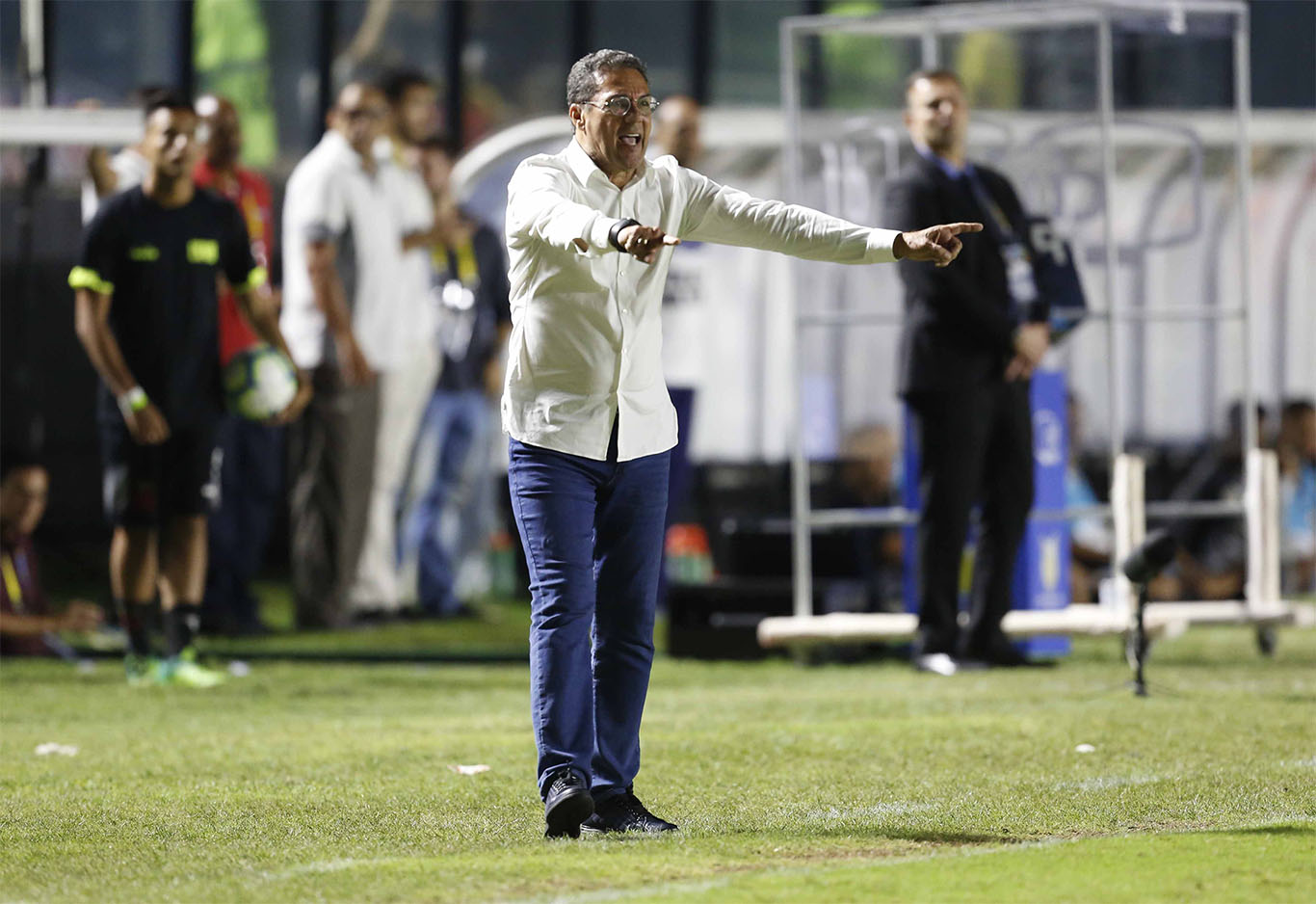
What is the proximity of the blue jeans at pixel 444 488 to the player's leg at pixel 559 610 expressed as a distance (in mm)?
7707

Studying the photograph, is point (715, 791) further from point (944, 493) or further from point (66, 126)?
point (66, 126)

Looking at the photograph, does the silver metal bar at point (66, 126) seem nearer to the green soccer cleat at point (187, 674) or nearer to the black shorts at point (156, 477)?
the black shorts at point (156, 477)

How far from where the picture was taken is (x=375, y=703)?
872cm

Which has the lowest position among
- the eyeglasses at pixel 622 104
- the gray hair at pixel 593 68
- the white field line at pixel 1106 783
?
the white field line at pixel 1106 783

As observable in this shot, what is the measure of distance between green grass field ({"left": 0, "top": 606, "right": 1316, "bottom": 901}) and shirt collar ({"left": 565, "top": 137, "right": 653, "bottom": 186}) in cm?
150

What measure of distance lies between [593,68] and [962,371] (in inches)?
166

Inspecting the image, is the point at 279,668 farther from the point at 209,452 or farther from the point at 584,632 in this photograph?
the point at 584,632

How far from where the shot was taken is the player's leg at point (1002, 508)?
938cm

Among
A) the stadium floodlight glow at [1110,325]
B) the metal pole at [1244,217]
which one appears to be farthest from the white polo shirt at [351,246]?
the metal pole at [1244,217]

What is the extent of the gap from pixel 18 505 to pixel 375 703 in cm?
256

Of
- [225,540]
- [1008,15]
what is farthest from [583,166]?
[225,540]

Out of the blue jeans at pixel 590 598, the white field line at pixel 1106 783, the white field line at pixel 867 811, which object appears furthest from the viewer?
the white field line at pixel 1106 783

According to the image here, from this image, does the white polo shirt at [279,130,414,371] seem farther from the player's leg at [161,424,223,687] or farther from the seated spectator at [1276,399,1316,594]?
the seated spectator at [1276,399,1316,594]

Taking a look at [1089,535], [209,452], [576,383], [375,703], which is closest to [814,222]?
[576,383]
